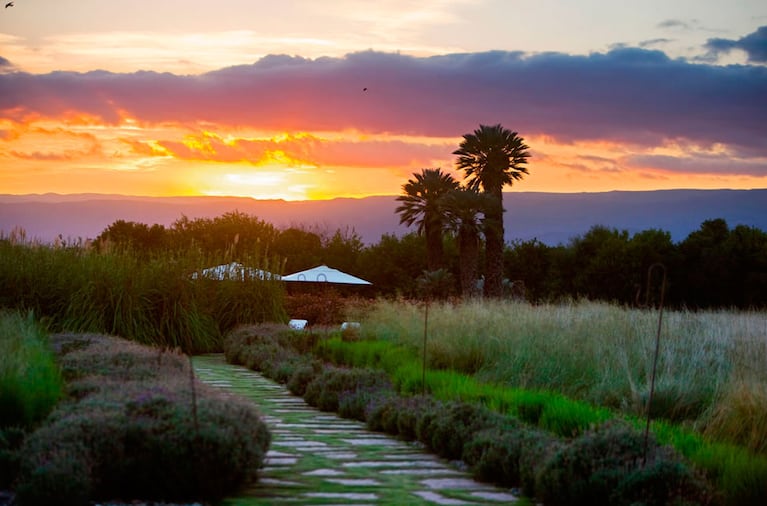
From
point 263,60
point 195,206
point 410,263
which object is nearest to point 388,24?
point 263,60

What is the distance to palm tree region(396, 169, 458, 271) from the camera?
2772cm

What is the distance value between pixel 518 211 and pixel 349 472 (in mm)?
52052

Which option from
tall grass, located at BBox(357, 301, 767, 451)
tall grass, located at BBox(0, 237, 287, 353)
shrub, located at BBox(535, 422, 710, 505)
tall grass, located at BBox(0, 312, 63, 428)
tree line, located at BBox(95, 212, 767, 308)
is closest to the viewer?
shrub, located at BBox(535, 422, 710, 505)

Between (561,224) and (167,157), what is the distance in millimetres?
37790

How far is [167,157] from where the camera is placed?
24.1 m

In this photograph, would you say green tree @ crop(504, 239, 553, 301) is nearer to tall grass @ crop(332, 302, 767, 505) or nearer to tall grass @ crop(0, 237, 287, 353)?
tall grass @ crop(0, 237, 287, 353)

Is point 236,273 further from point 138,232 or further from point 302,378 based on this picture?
point 138,232

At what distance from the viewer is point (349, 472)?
5652 mm

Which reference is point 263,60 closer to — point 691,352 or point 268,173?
point 268,173

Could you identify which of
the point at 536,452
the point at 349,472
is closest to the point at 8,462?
the point at 349,472

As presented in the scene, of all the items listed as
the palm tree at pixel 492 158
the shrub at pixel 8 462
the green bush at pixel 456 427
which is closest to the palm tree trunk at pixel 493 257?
the palm tree at pixel 492 158

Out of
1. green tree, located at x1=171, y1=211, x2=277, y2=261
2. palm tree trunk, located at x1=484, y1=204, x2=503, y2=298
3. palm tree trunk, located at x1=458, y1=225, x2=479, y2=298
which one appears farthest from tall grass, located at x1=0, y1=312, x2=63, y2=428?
green tree, located at x1=171, y1=211, x2=277, y2=261

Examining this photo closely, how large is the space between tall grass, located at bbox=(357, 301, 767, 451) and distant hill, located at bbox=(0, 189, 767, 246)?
82.8 ft

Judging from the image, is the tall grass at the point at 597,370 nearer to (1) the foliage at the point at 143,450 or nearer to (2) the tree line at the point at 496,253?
(1) the foliage at the point at 143,450
